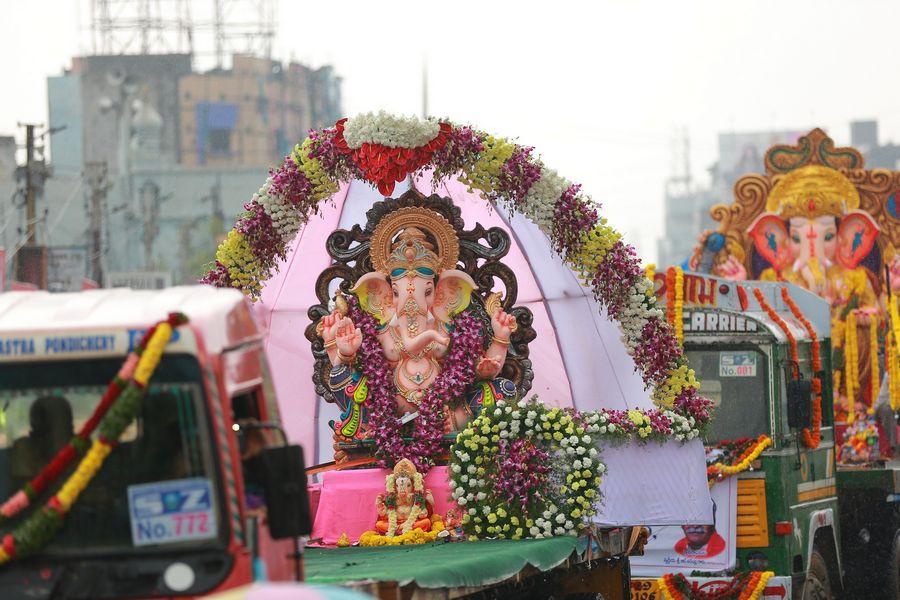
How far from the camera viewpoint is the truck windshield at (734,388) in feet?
52.7

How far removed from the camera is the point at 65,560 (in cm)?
739

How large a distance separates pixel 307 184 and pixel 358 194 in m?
1.10

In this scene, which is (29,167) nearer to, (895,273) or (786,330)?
(895,273)

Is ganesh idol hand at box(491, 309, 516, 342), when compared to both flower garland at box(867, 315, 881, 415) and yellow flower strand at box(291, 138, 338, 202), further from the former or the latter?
flower garland at box(867, 315, 881, 415)

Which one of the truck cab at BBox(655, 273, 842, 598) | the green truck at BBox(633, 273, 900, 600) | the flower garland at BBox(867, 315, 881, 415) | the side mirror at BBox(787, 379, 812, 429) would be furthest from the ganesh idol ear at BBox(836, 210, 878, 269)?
the side mirror at BBox(787, 379, 812, 429)

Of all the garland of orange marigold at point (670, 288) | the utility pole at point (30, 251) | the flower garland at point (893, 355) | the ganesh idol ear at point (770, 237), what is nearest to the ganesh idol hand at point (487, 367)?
the garland of orange marigold at point (670, 288)

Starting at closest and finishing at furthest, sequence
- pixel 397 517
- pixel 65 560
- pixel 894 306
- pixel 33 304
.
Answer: pixel 65 560, pixel 33 304, pixel 397 517, pixel 894 306

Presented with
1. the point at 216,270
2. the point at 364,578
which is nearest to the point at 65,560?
the point at 364,578

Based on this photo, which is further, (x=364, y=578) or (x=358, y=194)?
(x=358, y=194)

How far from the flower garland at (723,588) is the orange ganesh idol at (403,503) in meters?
3.04

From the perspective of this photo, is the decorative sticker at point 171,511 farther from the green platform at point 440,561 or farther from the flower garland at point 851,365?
the flower garland at point 851,365

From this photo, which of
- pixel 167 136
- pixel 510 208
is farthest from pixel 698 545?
pixel 167 136

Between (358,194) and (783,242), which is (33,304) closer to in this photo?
(358,194)

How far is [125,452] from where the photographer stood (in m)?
7.49
